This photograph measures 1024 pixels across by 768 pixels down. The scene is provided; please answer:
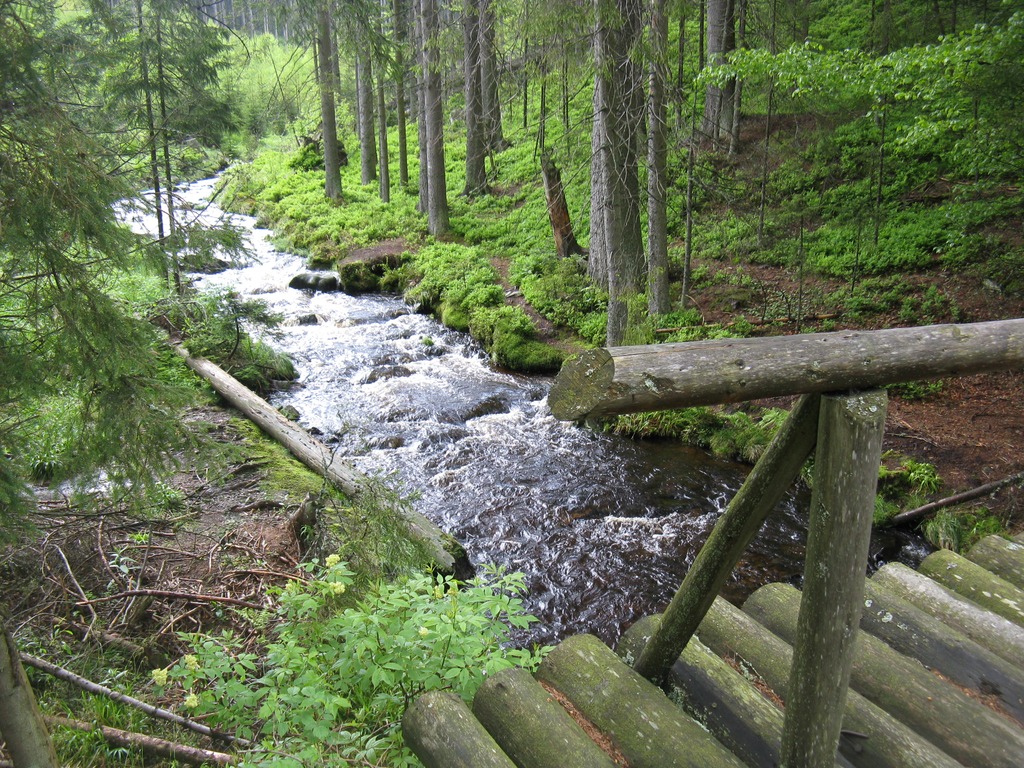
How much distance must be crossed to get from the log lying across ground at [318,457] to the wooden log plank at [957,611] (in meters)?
3.52

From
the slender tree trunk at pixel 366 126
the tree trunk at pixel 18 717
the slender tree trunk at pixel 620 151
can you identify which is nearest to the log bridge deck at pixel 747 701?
the tree trunk at pixel 18 717

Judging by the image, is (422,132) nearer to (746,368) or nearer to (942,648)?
(942,648)

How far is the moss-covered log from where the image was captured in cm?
282

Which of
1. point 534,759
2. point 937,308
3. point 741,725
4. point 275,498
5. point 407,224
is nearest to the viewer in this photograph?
point 534,759

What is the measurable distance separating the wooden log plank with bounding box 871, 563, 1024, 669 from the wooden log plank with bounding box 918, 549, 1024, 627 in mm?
169

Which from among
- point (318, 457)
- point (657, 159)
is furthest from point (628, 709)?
point (657, 159)

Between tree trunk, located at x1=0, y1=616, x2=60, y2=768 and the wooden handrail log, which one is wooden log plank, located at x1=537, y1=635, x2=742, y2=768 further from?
tree trunk, located at x1=0, y1=616, x2=60, y2=768

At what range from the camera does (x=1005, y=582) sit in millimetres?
3959

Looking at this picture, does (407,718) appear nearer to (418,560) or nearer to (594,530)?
(418,560)

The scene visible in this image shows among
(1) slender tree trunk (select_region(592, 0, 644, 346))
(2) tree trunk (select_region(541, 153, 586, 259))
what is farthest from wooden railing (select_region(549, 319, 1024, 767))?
(2) tree trunk (select_region(541, 153, 586, 259))

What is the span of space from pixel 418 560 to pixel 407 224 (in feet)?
51.5

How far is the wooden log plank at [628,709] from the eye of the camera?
269 cm

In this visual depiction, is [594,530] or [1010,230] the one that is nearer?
[594,530]

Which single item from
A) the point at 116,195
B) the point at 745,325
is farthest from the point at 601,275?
the point at 116,195
